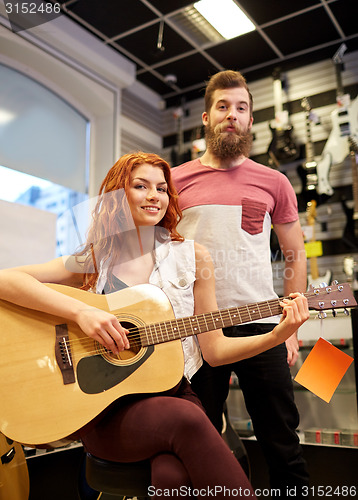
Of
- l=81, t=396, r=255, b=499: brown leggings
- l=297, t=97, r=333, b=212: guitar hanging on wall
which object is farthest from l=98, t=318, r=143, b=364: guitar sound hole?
l=297, t=97, r=333, b=212: guitar hanging on wall

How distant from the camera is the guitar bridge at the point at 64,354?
1.30 meters

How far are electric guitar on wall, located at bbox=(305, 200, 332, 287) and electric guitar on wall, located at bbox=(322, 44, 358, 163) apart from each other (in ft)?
1.36

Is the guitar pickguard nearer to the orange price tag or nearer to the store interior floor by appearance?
the orange price tag

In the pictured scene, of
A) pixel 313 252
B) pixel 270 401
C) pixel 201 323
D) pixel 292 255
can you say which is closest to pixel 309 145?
pixel 313 252

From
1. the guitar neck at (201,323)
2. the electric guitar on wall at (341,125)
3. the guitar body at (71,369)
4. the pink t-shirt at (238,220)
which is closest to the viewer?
the guitar body at (71,369)

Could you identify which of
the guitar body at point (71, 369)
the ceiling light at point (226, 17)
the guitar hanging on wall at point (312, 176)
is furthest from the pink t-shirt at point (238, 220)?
the ceiling light at point (226, 17)

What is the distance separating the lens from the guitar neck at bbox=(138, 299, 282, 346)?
1.34 meters

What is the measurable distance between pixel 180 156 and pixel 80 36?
130cm

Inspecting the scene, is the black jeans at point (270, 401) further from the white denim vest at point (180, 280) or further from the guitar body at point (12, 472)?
the guitar body at point (12, 472)

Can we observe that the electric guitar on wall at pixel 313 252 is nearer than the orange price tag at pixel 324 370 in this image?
No

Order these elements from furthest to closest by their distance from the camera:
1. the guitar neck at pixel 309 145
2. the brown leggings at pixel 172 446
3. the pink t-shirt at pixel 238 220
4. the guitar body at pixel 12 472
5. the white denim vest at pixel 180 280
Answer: the guitar neck at pixel 309 145
the guitar body at pixel 12 472
the pink t-shirt at pixel 238 220
the white denim vest at pixel 180 280
the brown leggings at pixel 172 446

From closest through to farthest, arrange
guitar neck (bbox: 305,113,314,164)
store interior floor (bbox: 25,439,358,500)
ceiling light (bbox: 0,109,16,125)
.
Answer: store interior floor (bbox: 25,439,358,500), ceiling light (bbox: 0,109,16,125), guitar neck (bbox: 305,113,314,164)

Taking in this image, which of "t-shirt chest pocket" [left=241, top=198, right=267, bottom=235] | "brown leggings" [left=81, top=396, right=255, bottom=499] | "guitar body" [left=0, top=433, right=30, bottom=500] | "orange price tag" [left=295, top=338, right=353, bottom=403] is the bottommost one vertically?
"guitar body" [left=0, top=433, right=30, bottom=500]

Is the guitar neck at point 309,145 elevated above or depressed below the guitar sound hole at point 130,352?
above
